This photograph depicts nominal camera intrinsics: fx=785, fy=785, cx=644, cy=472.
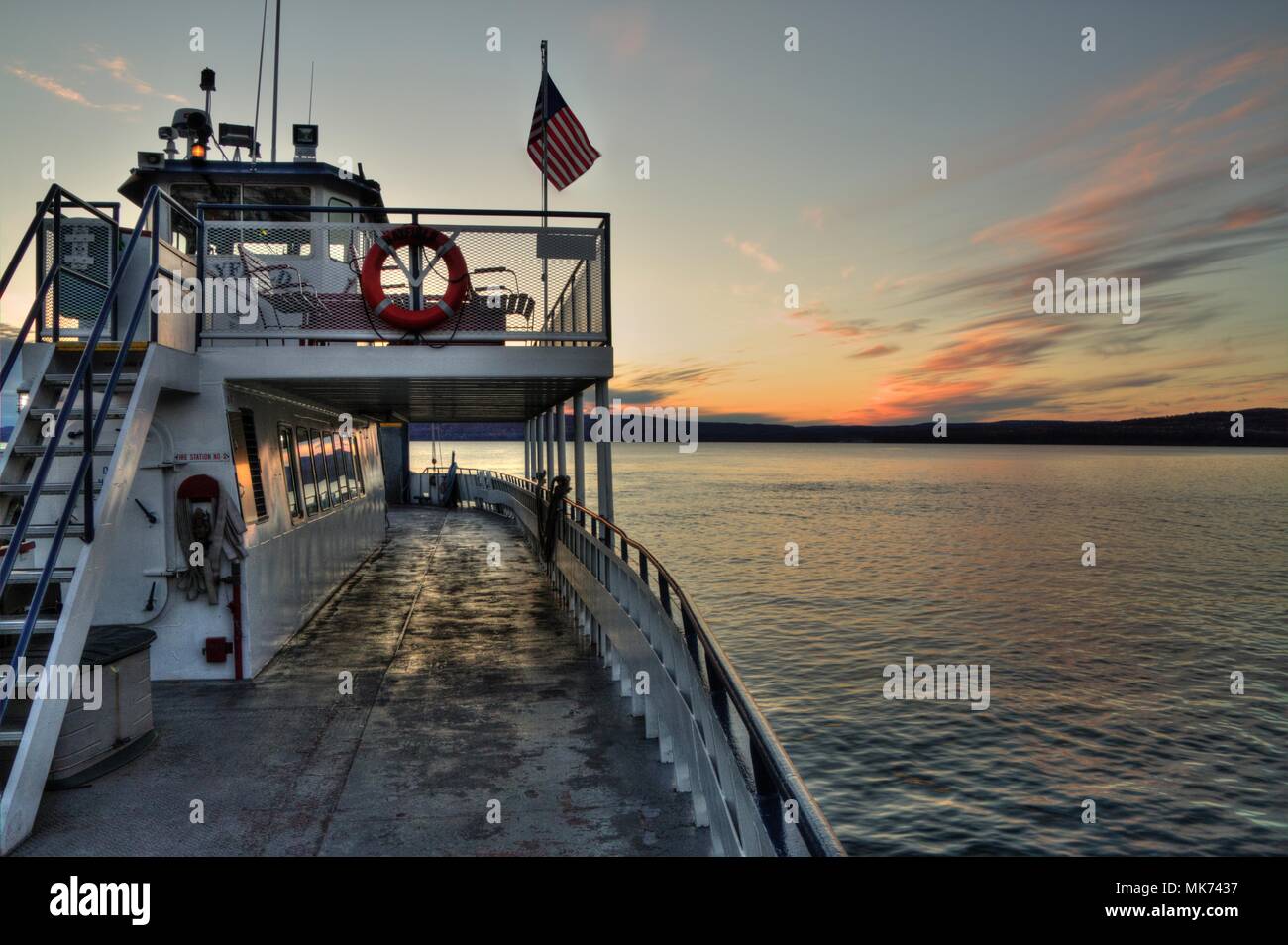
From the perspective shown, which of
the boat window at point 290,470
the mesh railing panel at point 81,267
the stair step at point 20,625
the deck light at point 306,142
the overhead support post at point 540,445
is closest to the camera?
the stair step at point 20,625

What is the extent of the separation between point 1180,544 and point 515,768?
53389 millimetres

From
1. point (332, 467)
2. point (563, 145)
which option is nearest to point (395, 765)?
point (563, 145)

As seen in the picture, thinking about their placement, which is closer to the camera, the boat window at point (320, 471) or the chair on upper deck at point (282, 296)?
the chair on upper deck at point (282, 296)

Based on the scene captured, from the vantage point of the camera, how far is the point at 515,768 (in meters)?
6.14

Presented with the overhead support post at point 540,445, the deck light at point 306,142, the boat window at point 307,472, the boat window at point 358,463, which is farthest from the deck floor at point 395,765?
the overhead support post at point 540,445

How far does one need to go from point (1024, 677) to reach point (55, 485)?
69.5ft

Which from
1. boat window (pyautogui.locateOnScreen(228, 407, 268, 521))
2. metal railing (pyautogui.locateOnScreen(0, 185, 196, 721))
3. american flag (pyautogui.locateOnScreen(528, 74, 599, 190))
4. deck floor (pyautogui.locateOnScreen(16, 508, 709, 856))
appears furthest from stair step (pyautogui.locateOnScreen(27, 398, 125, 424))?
american flag (pyautogui.locateOnScreen(528, 74, 599, 190))

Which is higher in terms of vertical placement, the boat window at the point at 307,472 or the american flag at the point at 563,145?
the american flag at the point at 563,145

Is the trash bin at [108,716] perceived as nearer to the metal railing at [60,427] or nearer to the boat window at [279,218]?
the metal railing at [60,427]

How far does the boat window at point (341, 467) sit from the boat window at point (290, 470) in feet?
10.9

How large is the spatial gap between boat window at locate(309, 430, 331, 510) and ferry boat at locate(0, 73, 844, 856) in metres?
0.10

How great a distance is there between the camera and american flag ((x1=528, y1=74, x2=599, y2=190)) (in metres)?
11.5
